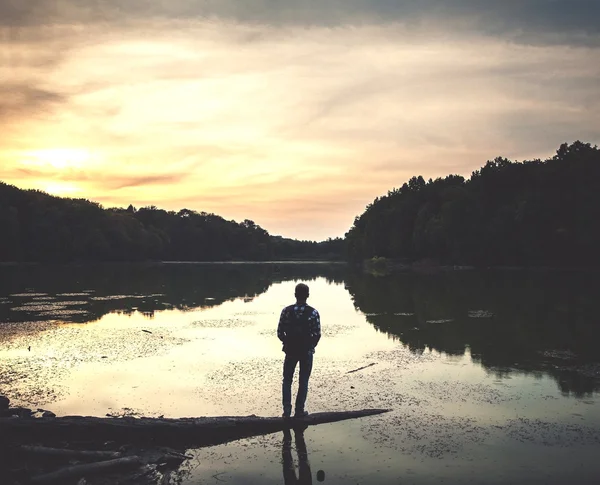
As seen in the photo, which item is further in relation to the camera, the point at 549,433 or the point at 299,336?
the point at 299,336

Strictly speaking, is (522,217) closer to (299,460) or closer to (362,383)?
(362,383)

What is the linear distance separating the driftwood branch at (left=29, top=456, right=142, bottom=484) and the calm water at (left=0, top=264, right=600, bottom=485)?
770mm

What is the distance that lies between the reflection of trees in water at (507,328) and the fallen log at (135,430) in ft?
26.6

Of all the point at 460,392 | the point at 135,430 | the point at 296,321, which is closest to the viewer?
the point at 135,430

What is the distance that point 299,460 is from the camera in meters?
8.45

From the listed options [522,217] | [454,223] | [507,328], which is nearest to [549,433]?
[507,328]

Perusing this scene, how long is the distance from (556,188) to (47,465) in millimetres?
93737

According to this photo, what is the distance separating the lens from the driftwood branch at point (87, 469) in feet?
23.6

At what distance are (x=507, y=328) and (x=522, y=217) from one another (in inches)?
2815

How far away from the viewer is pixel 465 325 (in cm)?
2381

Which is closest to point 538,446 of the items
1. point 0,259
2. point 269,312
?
point 269,312

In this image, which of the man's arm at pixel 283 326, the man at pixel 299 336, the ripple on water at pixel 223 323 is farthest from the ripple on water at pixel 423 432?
the ripple on water at pixel 223 323

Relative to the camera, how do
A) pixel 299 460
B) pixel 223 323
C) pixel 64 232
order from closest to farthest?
pixel 299 460 → pixel 223 323 → pixel 64 232

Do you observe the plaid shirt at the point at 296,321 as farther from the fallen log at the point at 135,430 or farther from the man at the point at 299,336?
the fallen log at the point at 135,430
